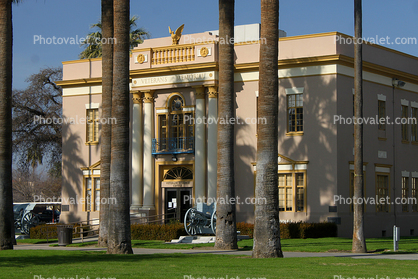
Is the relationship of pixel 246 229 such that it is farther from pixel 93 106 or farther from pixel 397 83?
pixel 93 106

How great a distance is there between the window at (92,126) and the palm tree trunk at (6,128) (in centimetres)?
1490

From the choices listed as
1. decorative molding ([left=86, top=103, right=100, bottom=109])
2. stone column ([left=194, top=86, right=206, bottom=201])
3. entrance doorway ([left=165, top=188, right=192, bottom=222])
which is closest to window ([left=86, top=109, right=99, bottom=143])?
decorative molding ([left=86, top=103, right=100, bottom=109])

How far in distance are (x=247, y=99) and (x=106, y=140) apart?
1080cm

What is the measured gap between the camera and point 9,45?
23500 mm

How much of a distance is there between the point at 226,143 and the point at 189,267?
862 centimetres

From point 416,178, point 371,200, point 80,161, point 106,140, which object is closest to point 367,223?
point 371,200

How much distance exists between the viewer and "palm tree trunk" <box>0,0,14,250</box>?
2247cm

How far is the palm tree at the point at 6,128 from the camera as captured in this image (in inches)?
885

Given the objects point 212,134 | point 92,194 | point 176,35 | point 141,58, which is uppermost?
point 176,35

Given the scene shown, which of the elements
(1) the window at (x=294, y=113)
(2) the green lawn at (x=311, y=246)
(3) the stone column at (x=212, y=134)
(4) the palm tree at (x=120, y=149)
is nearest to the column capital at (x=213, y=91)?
(3) the stone column at (x=212, y=134)

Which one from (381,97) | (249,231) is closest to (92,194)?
(249,231)

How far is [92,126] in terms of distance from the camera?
126 ft

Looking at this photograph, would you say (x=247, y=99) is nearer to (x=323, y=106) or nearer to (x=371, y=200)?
(x=323, y=106)

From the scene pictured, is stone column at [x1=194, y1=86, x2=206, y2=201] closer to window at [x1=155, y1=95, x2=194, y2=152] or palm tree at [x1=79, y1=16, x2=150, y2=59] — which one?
window at [x1=155, y1=95, x2=194, y2=152]
